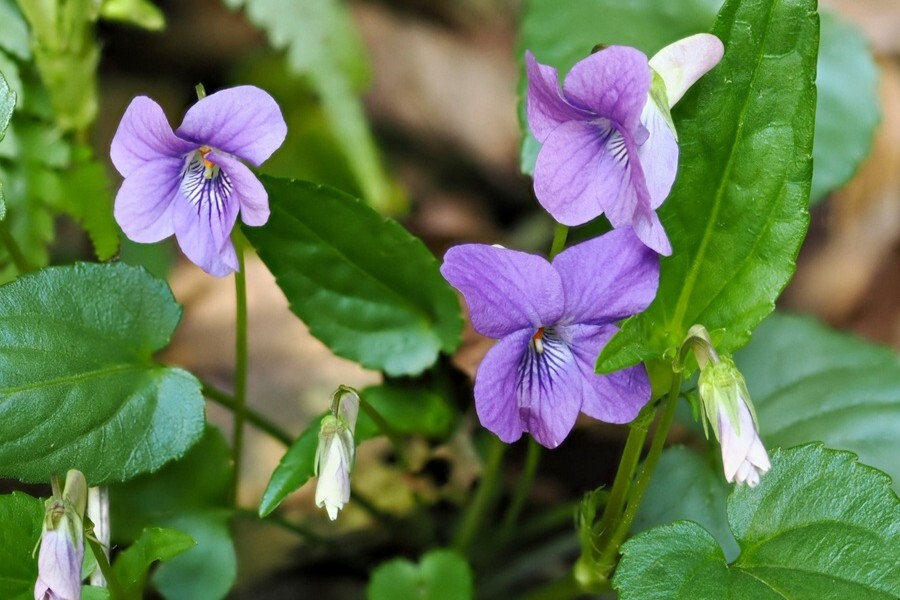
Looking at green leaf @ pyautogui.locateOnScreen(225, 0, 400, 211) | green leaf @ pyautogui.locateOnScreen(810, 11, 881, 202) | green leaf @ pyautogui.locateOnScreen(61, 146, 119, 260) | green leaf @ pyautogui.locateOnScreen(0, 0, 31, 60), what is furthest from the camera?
green leaf @ pyautogui.locateOnScreen(225, 0, 400, 211)

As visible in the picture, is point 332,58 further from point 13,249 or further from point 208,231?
point 208,231

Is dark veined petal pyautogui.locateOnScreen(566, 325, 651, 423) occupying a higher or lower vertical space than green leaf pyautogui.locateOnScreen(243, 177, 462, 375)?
lower

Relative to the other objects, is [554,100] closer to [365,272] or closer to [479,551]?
[365,272]

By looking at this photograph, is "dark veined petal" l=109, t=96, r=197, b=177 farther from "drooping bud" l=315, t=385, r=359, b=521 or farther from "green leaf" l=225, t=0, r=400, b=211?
"green leaf" l=225, t=0, r=400, b=211

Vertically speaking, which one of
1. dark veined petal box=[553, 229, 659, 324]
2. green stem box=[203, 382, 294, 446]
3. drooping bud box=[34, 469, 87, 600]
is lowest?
drooping bud box=[34, 469, 87, 600]

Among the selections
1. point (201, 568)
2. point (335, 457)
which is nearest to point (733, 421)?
point (335, 457)

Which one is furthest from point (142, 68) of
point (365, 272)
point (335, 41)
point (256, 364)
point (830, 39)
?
point (830, 39)

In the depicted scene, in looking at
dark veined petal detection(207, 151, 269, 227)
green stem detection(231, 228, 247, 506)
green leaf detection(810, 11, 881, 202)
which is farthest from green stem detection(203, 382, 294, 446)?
green leaf detection(810, 11, 881, 202)
